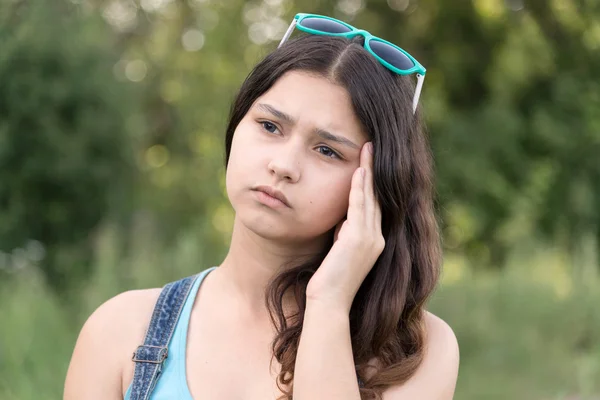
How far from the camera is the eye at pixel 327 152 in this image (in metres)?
2.20

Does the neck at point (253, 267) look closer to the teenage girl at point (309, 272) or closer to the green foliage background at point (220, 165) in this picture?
the teenage girl at point (309, 272)

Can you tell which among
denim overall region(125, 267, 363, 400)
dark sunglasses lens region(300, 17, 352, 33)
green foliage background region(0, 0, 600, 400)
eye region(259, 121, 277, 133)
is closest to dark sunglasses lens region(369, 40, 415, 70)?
dark sunglasses lens region(300, 17, 352, 33)

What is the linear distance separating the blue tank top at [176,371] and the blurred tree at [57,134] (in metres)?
4.91

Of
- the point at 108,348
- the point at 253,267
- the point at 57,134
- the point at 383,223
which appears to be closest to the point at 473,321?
the point at 57,134

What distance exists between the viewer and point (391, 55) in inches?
89.4

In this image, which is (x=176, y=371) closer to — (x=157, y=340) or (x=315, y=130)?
(x=157, y=340)

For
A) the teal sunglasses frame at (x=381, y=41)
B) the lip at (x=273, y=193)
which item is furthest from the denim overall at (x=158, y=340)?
the teal sunglasses frame at (x=381, y=41)

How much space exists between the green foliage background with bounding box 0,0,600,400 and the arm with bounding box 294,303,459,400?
3.61ft

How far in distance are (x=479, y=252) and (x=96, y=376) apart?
1102cm

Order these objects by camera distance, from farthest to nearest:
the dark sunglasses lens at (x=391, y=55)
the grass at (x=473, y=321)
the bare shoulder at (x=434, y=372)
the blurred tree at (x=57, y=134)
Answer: the blurred tree at (x=57, y=134) → the grass at (x=473, y=321) → the dark sunglasses lens at (x=391, y=55) → the bare shoulder at (x=434, y=372)

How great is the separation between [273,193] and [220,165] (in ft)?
32.5

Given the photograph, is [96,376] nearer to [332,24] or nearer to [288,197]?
[288,197]

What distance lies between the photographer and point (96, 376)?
2.18 metres

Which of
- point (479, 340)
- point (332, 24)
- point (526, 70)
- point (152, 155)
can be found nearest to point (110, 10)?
point (152, 155)
